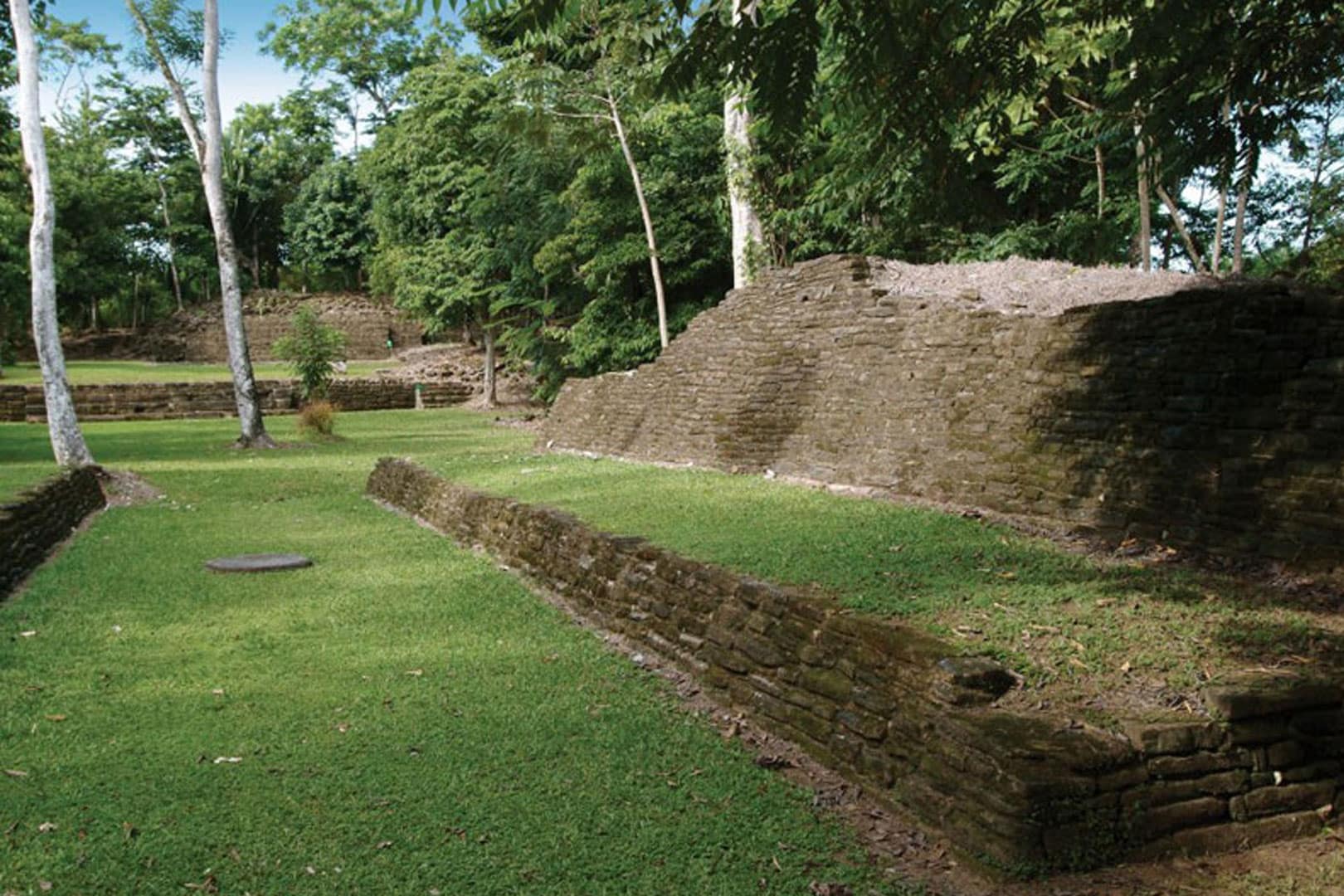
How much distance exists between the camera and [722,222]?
1848 centimetres

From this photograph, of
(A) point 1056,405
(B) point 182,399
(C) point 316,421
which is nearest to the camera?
(A) point 1056,405

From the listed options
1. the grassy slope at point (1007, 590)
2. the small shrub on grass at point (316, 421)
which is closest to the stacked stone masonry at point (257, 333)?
the small shrub on grass at point (316, 421)

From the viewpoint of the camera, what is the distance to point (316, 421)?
19375mm

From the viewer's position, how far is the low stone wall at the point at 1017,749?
3.17 meters

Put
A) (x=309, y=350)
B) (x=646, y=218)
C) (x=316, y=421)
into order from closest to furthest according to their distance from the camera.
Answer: (x=646, y=218) < (x=316, y=421) < (x=309, y=350)

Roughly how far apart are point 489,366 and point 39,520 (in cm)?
2013

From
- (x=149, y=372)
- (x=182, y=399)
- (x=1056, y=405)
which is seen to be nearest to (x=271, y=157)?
(x=149, y=372)

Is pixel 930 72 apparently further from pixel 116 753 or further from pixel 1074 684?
pixel 116 753

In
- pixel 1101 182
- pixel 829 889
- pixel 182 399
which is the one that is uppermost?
pixel 1101 182

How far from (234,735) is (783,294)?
7.72 m

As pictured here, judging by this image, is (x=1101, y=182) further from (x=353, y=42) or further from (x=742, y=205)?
(x=353, y=42)

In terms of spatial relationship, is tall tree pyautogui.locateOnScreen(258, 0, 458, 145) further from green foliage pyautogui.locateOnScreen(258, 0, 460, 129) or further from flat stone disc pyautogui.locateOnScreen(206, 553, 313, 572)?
flat stone disc pyautogui.locateOnScreen(206, 553, 313, 572)

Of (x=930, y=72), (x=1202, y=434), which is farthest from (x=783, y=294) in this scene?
(x=930, y=72)

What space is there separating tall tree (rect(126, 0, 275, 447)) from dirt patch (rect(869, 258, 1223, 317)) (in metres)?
11.4
